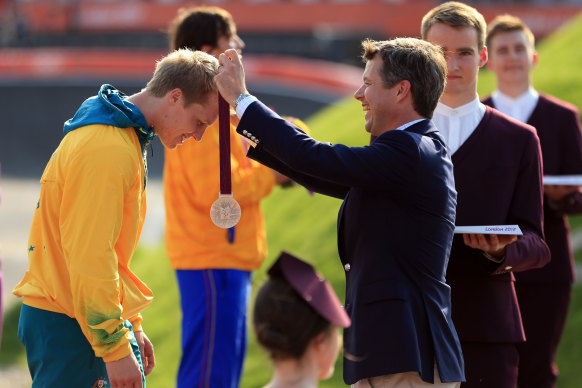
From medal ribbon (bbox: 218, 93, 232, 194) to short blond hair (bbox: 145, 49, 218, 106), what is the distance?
0.07 metres

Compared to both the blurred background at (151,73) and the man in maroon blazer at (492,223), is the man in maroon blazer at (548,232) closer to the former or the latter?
the man in maroon blazer at (492,223)

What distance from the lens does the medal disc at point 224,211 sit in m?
3.20

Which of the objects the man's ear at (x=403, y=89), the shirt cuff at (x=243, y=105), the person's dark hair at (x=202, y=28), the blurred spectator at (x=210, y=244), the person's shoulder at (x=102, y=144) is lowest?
the blurred spectator at (x=210, y=244)

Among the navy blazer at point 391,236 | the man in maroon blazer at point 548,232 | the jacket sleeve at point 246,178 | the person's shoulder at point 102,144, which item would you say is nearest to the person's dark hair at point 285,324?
the navy blazer at point 391,236

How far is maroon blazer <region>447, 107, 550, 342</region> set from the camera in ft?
11.2

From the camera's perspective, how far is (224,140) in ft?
10.3

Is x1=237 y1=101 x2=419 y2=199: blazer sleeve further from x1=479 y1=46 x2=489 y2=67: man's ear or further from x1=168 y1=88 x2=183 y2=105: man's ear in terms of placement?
x1=479 y1=46 x2=489 y2=67: man's ear

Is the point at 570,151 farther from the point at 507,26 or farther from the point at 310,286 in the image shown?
the point at 310,286

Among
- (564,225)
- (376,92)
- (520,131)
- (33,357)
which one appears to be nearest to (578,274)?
(564,225)

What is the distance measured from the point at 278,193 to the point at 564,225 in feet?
15.0

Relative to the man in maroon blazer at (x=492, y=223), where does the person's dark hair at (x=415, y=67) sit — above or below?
above

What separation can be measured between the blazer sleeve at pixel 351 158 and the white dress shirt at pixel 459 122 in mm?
795

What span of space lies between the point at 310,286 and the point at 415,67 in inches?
36.8

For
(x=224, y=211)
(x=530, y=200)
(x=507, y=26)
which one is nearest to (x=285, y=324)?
(x=224, y=211)
